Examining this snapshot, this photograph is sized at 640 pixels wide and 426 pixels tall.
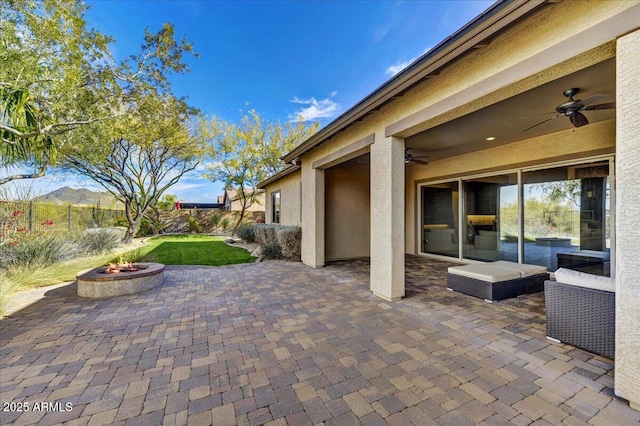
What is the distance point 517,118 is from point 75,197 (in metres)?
19.3

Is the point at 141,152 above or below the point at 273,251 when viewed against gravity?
above

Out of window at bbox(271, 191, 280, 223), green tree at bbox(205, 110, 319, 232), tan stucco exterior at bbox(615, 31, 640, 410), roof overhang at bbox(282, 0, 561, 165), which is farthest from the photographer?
green tree at bbox(205, 110, 319, 232)

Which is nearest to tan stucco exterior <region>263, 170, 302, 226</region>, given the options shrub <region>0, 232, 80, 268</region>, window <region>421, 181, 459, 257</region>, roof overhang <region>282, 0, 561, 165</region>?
window <region>421, 181, 459, 257</region>

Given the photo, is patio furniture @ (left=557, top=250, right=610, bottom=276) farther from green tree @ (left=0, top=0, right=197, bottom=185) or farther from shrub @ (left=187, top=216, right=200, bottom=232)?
shrub @ (left=187, top=216, right=200, bottom=232)

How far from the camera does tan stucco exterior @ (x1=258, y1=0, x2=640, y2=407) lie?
2.28 meters

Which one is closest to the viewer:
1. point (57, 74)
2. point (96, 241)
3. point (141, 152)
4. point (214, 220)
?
point (57, 74)

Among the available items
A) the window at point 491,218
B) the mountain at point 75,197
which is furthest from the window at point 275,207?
the window at point 491,218

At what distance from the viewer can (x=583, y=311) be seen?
323 cm

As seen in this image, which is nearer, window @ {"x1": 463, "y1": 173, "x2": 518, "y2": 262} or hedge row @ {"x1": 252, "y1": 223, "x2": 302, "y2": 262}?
window @ {"x1": 463, "y1": 173, "x2": 518, "y2": 262}

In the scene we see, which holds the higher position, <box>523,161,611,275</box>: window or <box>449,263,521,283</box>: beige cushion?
<box>523,161,611,275</box>: window

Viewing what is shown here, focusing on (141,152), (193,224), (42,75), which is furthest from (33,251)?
(193,224)

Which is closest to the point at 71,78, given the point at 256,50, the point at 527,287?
the point at 256,50

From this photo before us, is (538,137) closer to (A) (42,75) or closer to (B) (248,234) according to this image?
(A) (42,75)

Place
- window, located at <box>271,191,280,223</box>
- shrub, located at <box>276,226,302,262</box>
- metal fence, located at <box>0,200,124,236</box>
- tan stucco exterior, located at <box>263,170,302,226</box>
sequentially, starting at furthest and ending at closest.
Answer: window, located at <box>271,191,280,223</box>, tan stucco exterior, located at <box>263,170,302,226</box>, shrub, located at <box>276,226,302,262</box>, metal fence, located at <box>0,200,124,236</box>
